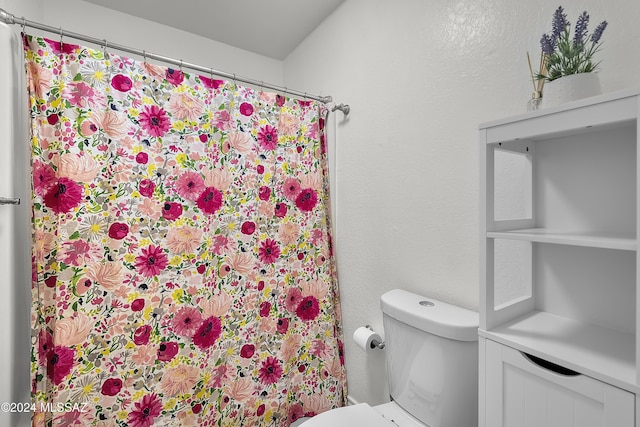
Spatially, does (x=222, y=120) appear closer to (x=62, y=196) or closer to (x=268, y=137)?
(x=268, y=137)

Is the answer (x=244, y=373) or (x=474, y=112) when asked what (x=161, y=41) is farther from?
(x=244, y=373)

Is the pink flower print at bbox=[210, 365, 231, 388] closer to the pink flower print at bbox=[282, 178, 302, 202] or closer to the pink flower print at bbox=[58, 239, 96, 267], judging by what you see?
the pink flower print at bbox=[58, 239, 96, 267]

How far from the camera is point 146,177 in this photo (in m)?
1.20

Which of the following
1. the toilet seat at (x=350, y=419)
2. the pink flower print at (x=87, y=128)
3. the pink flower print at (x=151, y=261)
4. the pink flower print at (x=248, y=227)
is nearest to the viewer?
the toilet seat at (x=350, y=419)

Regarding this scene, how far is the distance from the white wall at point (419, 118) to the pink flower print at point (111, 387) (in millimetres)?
1060

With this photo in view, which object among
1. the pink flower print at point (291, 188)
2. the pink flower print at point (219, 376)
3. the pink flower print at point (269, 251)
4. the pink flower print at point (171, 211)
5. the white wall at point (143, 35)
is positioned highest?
the white wall at point (143, 35)

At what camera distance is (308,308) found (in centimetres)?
157

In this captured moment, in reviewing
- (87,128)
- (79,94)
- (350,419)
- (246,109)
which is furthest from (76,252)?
(350,419)

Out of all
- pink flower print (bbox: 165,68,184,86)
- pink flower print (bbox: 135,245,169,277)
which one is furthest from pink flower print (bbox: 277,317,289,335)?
pink flower print (bbox: 165,68,184,86)

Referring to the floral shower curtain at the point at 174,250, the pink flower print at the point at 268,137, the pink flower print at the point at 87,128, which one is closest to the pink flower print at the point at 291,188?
the floral shower curtain at the point at 174,250

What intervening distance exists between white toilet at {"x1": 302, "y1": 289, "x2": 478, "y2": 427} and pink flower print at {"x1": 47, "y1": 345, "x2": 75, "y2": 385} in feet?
2.88

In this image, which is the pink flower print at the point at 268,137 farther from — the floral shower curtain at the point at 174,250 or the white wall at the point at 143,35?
the white wall at the point at 143,35

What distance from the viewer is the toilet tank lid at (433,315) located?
0.87m

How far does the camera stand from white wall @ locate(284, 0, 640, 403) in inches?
34.1
